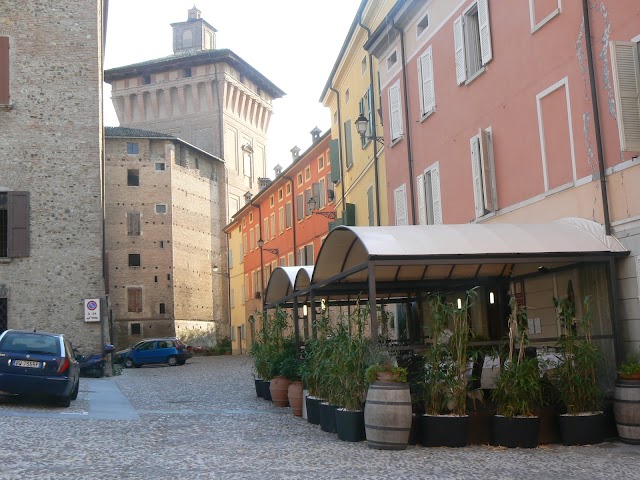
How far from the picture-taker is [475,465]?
7.69m

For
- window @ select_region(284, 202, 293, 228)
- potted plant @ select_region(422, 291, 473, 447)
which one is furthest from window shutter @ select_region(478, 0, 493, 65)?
window @ select_region(284, 202, 293, 228)

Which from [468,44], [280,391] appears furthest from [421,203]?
[280,391]

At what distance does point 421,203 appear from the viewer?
665 inches

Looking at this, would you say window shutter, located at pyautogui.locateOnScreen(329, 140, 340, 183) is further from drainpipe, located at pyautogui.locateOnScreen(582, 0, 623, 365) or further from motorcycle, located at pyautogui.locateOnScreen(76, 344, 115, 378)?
drainpipe, located at pyautogui.locateOnScreen(582, 0, 623, 365)

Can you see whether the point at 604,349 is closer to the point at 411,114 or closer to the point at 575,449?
the point at 575,449

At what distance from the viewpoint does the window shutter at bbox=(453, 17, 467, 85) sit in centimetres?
1437

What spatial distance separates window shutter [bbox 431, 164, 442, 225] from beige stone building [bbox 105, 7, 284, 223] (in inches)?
1736

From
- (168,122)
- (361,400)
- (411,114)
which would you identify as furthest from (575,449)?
(168,122)

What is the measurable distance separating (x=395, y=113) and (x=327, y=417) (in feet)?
31.3

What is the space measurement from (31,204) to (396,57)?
14.0m

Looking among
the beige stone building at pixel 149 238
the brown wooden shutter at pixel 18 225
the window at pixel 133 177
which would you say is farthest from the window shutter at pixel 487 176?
the window at pixel 133 177

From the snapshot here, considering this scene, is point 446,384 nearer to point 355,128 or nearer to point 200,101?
point 355,128

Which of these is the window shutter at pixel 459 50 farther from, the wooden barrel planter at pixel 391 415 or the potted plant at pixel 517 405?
the wooden barrel planter at pixel 391 415

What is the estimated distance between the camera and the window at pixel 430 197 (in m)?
15.9
